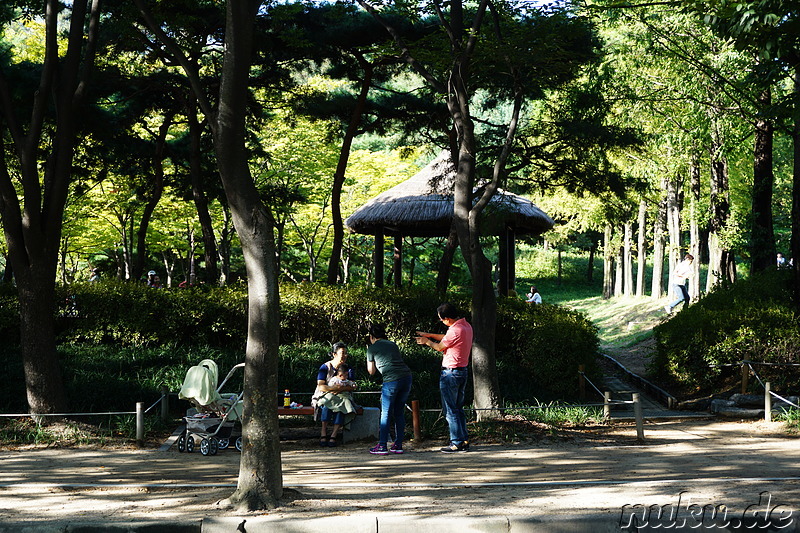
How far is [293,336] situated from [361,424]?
16.3 feet

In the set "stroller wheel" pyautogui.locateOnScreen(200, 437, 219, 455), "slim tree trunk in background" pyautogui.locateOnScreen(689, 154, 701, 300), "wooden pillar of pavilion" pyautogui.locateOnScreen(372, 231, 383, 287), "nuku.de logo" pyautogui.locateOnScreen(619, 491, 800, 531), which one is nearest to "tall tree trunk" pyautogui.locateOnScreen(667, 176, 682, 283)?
"slim tree trunk in background" pyautogui.locateOnScreen(689, 154, 701, 300)

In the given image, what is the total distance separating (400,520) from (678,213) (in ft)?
86.4

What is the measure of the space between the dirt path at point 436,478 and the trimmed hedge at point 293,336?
11.0ft

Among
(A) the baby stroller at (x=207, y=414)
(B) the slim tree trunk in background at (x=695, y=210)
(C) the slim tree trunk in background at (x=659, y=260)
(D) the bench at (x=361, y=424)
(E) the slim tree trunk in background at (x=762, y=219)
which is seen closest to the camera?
(A) the baby stroller at (x=207, y=414)

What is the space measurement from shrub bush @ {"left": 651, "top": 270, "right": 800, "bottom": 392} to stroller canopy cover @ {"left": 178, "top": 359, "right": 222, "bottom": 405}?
8728mm

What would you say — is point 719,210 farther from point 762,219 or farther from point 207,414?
point 207,414

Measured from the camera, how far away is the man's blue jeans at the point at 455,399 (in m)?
9.67

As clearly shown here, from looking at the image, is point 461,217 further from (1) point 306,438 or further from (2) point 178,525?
(2) point 178,525

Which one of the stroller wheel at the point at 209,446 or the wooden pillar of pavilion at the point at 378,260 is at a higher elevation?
the wooden pillar of pavilion at the point at 378,260

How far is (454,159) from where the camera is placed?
18.5 m

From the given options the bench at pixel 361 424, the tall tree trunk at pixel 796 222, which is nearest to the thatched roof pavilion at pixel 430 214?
the tall tree trunk at pixel 796 222

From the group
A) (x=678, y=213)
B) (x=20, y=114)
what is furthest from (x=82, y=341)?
(x=678, y=213)

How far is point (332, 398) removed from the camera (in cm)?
1056

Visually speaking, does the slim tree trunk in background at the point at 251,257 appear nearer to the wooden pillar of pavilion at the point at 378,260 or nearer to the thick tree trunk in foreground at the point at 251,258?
the thick tree trunk in foreground at the point at 251,258
